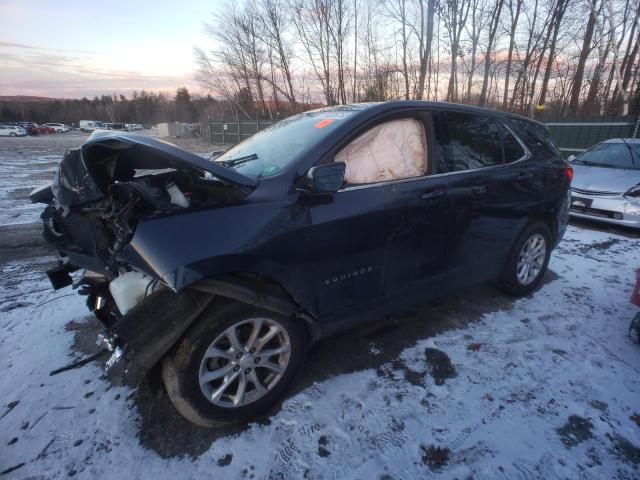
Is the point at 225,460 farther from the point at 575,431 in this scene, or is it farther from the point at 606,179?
the point at 606,179

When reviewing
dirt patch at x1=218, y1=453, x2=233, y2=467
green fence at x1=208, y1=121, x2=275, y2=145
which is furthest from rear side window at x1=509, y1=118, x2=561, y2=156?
green fence at x1=208, y1=121, x2=275, y2=145

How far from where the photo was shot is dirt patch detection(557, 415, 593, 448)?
194cm

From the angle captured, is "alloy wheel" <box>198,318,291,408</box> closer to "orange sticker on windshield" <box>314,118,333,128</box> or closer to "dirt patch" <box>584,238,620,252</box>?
"orange sticker on windshield" <box>314,118,333,128</box>

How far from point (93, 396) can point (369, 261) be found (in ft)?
6.77

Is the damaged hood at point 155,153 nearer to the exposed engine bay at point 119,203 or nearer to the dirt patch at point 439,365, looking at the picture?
the exposed engine bay at point 119,203

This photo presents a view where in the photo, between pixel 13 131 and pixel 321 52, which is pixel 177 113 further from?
pixel 321 52

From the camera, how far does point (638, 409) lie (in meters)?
2.15

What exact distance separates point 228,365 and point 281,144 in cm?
157

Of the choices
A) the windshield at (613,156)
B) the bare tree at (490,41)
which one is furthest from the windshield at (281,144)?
the bare tree at (490,41)

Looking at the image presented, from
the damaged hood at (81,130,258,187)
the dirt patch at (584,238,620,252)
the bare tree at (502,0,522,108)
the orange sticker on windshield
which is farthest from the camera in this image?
the bare tree at (502,0,522,108)

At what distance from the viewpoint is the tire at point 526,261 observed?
3.34 meters

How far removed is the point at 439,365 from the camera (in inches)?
100

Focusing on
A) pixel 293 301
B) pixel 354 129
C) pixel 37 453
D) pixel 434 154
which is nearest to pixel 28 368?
pixel 37 453

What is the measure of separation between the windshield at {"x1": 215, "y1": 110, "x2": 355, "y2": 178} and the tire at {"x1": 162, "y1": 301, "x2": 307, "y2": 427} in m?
0.90
